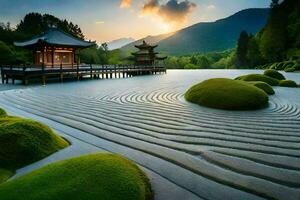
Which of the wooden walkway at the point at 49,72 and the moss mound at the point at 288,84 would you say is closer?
the moss mound at the point at 288,84

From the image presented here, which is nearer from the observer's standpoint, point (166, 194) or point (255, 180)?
point (166, 194)

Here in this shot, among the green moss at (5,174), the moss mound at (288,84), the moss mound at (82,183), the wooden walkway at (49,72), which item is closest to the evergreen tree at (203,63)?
the wooden walkway at (49,72)

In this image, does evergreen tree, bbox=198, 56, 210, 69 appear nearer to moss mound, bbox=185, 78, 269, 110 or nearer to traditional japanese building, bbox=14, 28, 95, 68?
traditional japanese building, bbox=14, 28, 95, 68

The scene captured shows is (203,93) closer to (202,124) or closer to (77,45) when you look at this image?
(202,124)

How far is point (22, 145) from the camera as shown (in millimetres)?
4852

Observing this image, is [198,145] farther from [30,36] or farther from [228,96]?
[30,36]

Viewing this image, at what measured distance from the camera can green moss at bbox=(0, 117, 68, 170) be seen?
4.70 meters

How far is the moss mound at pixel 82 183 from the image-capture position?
119 inches

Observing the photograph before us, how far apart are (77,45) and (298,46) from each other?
2252 inches

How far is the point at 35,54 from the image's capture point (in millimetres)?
33906

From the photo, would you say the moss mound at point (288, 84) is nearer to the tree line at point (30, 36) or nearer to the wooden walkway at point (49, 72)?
the wooden walkway at point (49, 72)

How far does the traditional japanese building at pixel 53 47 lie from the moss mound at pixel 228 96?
75.1 feet

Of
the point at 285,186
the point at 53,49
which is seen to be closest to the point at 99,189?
the point at 285,186

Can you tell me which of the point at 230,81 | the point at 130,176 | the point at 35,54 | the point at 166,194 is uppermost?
the point at 35,54
